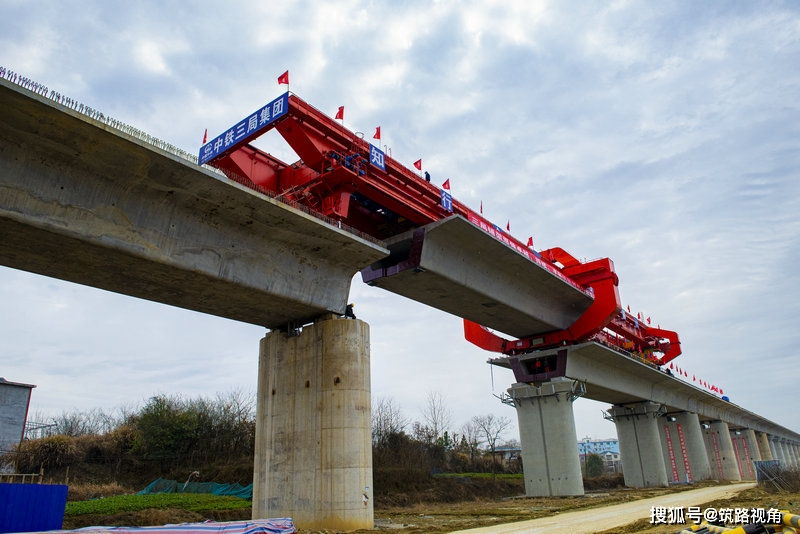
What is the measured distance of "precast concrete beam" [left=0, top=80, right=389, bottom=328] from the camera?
1220cm

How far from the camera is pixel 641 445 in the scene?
45.8m

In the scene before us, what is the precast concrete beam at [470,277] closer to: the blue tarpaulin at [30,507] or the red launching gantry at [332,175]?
the red launching gantry at [332,175]

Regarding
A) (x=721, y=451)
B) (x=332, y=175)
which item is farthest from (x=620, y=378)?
(x=332, y=175)

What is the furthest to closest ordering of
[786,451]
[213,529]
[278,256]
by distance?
[786,451] < [278,256] < [213,529]

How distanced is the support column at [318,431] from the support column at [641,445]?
116ft

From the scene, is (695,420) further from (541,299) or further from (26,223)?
(26,223)

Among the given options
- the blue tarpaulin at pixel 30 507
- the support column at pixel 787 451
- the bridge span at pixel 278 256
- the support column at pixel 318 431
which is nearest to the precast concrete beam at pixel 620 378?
the bridge span at pixel 278 256

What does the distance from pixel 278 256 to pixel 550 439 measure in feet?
77.6

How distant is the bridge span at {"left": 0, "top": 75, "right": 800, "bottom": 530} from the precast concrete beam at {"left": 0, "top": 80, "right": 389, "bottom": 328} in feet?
0.13

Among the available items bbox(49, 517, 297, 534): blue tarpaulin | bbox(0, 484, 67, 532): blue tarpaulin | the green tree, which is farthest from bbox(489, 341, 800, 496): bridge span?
bbox(0, 484, 67, 532): blue tarpaulin

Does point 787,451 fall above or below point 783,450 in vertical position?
below

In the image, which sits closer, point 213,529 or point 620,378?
point 213,529

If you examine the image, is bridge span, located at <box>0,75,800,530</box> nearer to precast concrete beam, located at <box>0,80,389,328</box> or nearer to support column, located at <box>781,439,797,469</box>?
precast concrete beam, located at <box>0,80,389,328</box>

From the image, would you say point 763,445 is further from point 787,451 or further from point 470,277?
point 470,277
